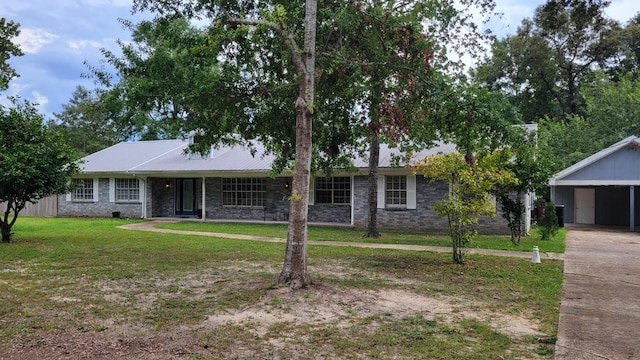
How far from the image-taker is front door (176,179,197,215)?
23656 millimetres

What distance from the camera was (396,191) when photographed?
18.1 metres

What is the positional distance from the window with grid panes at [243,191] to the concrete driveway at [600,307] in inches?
506

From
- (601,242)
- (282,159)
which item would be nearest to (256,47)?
(282,159)

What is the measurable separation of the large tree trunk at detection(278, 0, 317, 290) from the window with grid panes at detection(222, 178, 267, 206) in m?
14.2

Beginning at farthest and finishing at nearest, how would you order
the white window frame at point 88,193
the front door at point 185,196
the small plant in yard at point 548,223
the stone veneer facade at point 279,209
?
the white window frame at point 88,193 → the front door at point 185,196 → the stone veneer facade at point 279,209 → the small plant in yard at point 548,223

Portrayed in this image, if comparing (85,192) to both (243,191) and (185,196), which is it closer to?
(185,196)

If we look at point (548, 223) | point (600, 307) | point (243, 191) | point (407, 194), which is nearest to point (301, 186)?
point (600, 307)

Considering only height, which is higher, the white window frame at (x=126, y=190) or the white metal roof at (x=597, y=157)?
the white metal roof at (x=597, y=157)

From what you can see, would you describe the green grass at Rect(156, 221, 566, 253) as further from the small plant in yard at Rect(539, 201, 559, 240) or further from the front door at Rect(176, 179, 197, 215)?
the front door at Rect(176, 179, 197, 215)

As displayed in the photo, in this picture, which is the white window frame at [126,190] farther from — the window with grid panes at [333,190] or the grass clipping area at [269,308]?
the grass clipping area at [269,308]

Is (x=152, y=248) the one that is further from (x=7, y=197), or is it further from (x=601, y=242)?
(x=601, y=242)

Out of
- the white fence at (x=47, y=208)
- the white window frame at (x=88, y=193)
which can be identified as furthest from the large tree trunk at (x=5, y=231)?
the white fence at (x=47, y=208)

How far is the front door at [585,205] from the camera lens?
25156 mm

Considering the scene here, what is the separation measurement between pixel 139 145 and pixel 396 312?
84.0 feet
